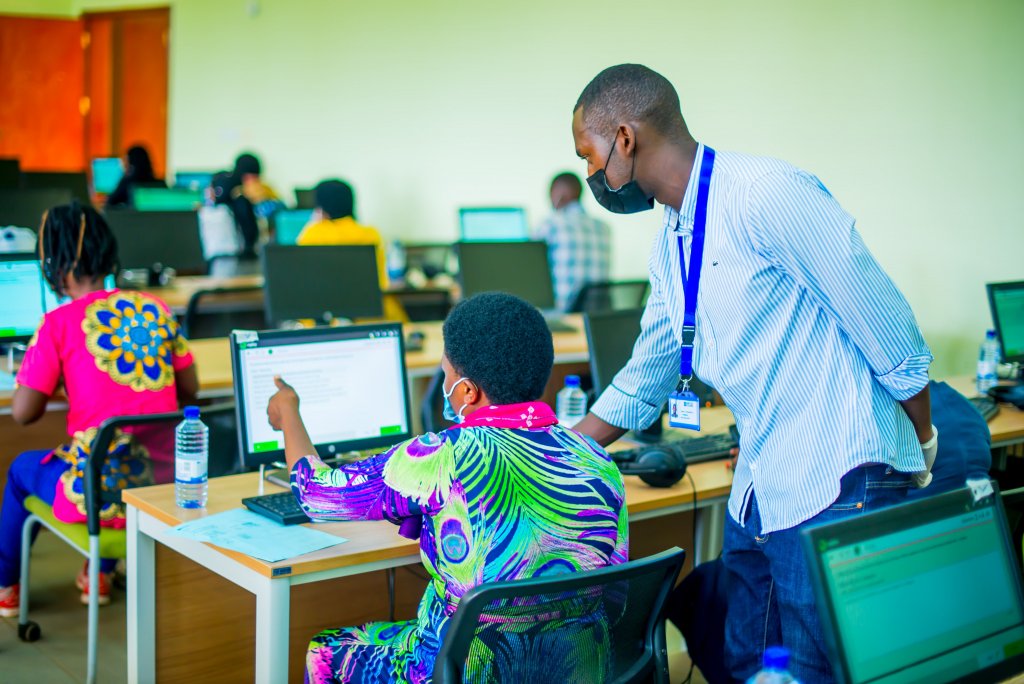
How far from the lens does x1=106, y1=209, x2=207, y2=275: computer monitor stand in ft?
19.5

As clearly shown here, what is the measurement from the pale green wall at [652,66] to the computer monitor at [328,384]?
3312 millimetres

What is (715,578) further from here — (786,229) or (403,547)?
(786,229)

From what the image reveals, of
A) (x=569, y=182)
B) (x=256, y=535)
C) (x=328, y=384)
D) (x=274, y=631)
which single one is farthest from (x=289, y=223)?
(x=274, y=631)

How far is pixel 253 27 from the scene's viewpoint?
1041 centimetres

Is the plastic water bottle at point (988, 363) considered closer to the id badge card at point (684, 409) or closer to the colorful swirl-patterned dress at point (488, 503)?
the id badge card at point (684, 409)

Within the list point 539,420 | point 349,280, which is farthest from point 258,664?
point 349,280

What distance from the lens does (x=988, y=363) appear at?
4305 mm

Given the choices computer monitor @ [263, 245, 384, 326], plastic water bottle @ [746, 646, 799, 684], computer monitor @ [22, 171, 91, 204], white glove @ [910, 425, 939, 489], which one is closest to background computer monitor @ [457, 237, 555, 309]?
computer monitor @ [263, 245, 384, 326]

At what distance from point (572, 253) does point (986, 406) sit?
284 cm

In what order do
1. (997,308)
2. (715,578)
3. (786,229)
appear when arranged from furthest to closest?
1. (997,308)
2. (715,578)
3. (786,229)

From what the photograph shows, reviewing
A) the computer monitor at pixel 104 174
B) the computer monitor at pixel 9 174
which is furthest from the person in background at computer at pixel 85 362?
the computer monitor at pixel 104 174

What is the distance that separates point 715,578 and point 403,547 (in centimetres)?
68

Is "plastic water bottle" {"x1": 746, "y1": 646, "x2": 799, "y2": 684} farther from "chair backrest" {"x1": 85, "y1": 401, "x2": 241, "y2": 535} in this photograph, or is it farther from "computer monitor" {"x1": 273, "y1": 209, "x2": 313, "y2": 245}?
"computer monitor" {"x1": 273, "y1": 209, "x2": 313, "y2": 245}

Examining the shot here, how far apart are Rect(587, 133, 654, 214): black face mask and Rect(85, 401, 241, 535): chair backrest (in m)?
1.21
